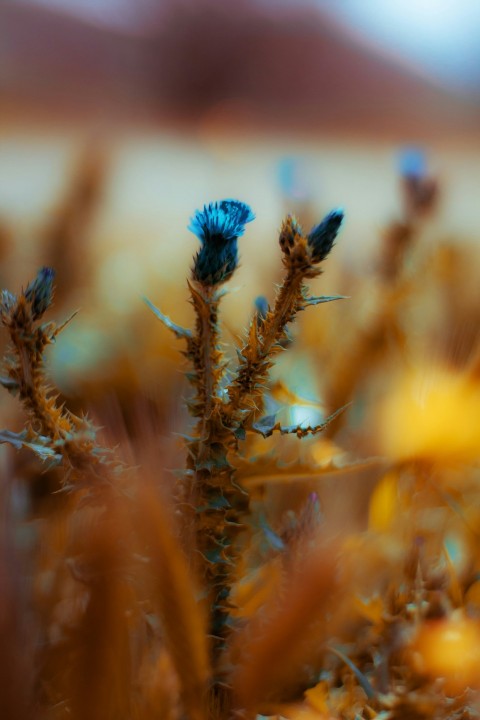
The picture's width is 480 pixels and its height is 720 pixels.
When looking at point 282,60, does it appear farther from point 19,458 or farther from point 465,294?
point 19,458

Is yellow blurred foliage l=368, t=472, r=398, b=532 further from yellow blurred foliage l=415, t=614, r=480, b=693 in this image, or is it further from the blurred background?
the blurred background

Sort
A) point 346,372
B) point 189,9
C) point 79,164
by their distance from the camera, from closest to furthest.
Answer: point 346,372 → point 79,164 → point 189,9

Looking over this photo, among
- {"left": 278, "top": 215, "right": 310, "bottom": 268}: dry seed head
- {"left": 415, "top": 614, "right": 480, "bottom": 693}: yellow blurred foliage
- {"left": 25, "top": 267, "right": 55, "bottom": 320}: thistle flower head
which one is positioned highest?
{"left": 278, "top": 215, "right": 310, "bottom": 268}: dry seed head

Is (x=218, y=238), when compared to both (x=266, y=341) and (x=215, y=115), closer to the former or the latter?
(x=266, y=341)

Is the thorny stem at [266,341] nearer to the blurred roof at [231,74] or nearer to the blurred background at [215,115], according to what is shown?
the blurred background at [215,115]

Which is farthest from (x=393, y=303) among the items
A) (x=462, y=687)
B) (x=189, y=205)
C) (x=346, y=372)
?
(x=189, y=205)

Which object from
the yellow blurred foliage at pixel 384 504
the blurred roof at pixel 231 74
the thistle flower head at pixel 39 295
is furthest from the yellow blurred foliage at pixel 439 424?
the blurred roof at pixel 231 74

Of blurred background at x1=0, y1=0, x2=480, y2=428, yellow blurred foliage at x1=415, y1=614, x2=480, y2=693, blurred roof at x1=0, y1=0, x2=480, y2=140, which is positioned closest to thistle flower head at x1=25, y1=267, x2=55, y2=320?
yellow blurred foliage at x1=415, y1=614, x2=480, y2=693
